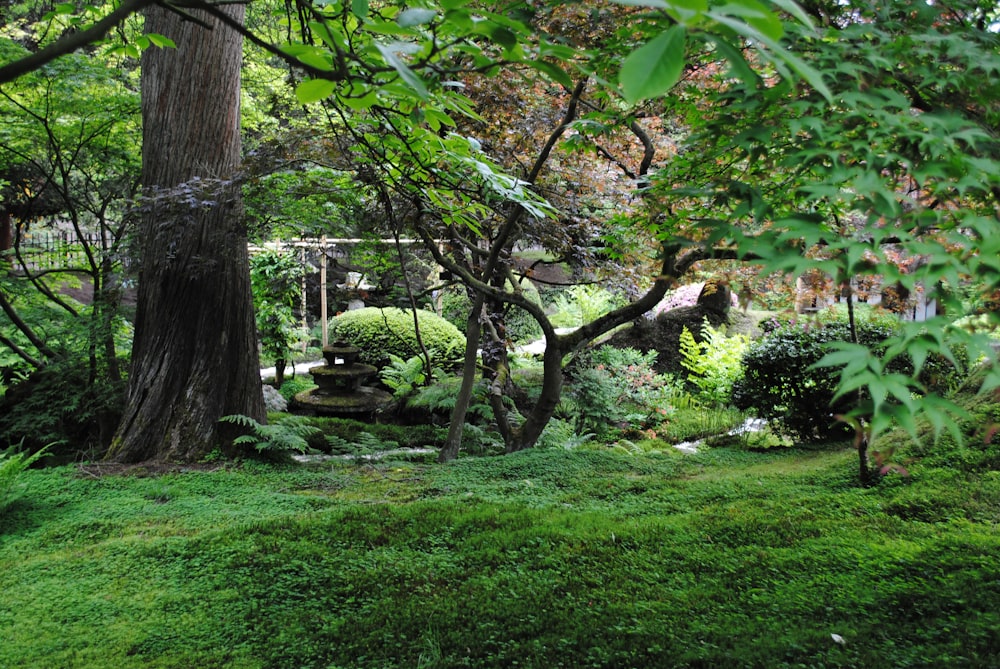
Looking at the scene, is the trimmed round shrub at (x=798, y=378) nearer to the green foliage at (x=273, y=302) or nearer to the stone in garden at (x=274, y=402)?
the stone in garden at (x=274, y=402)

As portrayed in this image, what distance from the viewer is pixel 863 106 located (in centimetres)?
152

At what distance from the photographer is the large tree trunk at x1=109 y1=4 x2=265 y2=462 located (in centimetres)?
482

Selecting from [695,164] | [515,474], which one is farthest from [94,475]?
[695,164]

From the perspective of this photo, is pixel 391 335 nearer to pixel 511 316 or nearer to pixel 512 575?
pixel 511 316

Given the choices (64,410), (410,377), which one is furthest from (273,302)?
(64,410)

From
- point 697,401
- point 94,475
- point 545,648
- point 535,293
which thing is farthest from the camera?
point 535,293

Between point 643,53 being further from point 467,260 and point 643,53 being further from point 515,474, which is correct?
point 467,260

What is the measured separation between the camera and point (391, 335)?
980 cm

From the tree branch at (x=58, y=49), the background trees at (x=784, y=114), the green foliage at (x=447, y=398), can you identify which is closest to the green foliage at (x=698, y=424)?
the green foliage at (x=447, y=398)

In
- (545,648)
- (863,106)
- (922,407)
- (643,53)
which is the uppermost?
(863,106)

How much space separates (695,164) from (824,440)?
475 cm

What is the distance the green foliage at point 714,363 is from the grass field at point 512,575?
13.6ft

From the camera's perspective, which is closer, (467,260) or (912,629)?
(912,629)

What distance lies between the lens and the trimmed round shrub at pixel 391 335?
9.60 m
